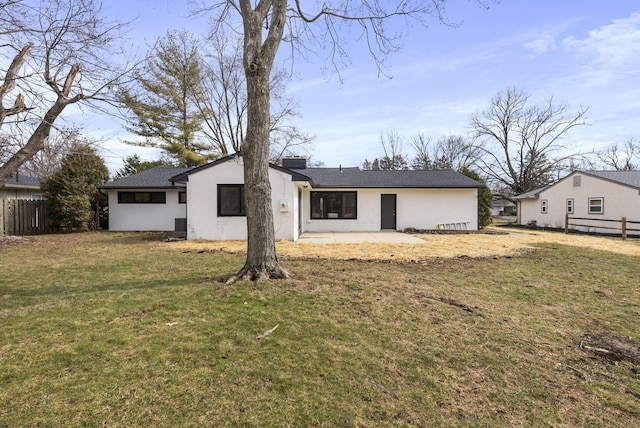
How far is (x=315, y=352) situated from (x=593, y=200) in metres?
22.5

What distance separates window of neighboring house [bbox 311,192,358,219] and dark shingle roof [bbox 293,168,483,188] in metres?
0.67

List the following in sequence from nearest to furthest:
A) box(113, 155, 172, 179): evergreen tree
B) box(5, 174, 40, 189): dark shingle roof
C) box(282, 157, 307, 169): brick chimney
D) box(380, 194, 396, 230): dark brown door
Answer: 1. box(380, 194, 396, 230): dark brown door
2. box(5, 174, 40, 189): dark shingle roof
3. box(282, 157, 307, 169): brick chimney
4. box(113, 155, 172, 179): evergreen tree

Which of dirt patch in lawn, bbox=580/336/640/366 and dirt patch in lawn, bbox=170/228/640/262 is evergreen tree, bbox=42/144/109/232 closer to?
dirt patch in lawn, bbox=170/228/640/262

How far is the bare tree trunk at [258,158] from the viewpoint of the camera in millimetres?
5852

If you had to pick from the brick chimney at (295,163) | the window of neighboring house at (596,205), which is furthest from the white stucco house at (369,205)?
the window of neighboring house at (596,205)

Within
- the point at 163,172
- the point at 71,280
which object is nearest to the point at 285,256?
the point at 71,280

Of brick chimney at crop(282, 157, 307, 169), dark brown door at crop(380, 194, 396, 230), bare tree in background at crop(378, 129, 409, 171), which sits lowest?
dark brown door at crop(380, 194, 396, 230)

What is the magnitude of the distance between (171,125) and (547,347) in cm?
2681

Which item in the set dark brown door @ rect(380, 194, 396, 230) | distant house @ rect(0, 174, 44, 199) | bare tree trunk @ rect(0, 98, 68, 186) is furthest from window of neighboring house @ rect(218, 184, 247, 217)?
distant house @ rect(0, 174, 44, 199)

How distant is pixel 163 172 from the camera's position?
65.3ft

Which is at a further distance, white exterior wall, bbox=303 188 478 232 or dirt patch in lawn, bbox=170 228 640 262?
white exterior wall, bbox=303 188 478 232

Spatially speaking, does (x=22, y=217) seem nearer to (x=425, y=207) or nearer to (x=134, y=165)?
(x=134, y=165)

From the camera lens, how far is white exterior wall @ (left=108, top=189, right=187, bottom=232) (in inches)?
699

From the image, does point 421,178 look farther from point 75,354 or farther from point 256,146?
point 75,354
